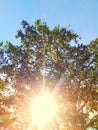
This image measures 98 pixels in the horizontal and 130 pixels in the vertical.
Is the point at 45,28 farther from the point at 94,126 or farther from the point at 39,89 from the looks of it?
the point at 94,126

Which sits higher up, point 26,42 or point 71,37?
point 26,42

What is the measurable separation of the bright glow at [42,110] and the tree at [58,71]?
807 mm

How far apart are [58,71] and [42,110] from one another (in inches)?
297

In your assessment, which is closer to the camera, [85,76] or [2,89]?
[85,76]

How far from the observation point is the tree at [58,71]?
3175 cm

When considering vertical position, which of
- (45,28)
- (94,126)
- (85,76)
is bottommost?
(94,126)

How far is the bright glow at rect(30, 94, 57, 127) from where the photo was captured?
34.2 m

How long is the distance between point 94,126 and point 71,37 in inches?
451

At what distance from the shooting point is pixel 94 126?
33656 mm

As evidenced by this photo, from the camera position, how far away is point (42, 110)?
36781 millimetres

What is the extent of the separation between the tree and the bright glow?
807mm

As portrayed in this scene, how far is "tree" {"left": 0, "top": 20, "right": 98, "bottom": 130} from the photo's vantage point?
1250 inches

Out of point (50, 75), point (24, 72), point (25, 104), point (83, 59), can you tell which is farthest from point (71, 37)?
point (25, 104)

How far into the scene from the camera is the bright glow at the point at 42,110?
1346 inches
